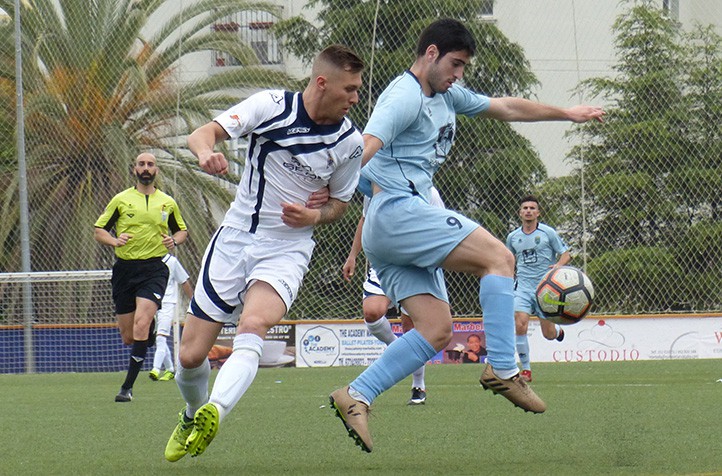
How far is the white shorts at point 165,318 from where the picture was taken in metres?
15.5

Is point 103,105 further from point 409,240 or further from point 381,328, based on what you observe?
point 409,240

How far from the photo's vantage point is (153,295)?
37.1 ft

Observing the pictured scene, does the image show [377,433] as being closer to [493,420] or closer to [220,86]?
[493,420]

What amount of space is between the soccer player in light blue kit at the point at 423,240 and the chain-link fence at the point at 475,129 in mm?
11529

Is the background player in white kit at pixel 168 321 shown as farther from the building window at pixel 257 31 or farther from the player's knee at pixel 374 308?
the building window at pixel 257 31

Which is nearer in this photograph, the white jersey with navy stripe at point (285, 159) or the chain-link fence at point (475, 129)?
the white jersey with navy stripe at point (285, 159)

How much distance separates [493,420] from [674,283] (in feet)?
34.2

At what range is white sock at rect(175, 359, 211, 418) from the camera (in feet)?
19.2

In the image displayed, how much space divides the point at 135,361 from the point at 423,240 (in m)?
5.65

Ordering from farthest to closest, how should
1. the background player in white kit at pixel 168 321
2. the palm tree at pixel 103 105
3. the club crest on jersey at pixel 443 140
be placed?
the palm tree at pixel 103 105 < the background player in white kit at pixel 168 321 < the club crest on jersey at pixel 443 140

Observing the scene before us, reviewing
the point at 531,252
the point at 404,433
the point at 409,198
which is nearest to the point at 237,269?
the point at 409,198

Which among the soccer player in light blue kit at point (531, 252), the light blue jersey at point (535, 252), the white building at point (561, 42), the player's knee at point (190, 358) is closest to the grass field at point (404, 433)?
the player's knee at point (190, 358)

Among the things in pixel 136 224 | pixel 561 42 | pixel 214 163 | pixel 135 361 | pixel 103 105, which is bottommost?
pixel 135 361

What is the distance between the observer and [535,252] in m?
14.4
